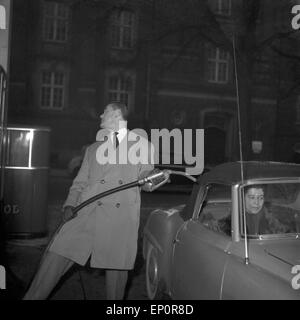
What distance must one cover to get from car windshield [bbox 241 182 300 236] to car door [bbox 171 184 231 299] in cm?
20

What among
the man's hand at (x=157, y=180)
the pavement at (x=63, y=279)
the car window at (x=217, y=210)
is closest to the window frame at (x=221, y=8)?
the pavement at (x=63, y=279)

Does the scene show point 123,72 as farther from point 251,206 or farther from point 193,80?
point 251,206

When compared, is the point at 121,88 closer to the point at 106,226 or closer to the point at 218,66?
the point at 218,66

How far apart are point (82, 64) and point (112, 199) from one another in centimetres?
2284

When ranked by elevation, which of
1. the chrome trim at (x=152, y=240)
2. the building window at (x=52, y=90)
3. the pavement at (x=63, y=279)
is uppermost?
the building window at (x=52, y=90)

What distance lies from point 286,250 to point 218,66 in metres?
25.1

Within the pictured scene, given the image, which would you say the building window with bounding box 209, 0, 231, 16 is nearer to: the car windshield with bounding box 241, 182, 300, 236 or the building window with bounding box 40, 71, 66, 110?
the building window with bounding box 40, 71, 66, 110

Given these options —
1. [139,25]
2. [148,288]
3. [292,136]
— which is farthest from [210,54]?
[148,288]

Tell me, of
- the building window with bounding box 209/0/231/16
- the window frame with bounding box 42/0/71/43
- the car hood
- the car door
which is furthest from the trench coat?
the window frame with bounding box 42/0/71/43

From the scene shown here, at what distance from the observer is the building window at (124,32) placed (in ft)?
83.6

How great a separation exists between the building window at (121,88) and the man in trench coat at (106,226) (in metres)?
22.6

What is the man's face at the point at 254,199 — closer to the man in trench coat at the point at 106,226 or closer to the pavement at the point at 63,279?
the man in trench coat at the point at 106,226

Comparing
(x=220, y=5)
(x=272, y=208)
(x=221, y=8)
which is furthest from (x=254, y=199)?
(x=220, y=5)

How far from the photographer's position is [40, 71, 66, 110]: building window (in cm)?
2545
